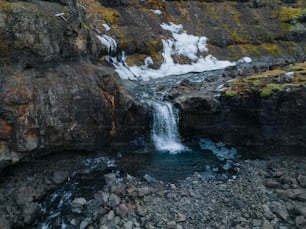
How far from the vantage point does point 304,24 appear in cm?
3678

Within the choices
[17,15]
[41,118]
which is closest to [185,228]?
[41,118]

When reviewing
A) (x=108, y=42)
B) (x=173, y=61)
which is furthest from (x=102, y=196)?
(x=173, y=61)

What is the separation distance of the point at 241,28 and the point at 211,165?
26309 millimetres

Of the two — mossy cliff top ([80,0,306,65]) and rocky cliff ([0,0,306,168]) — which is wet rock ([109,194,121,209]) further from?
mossy cliff top ([80,0,306,65])

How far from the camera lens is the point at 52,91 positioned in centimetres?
1218

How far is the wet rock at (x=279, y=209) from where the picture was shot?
9462mm

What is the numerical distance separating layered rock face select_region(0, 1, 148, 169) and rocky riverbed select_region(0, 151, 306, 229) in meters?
1.09

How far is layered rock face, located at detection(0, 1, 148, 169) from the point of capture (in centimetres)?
1109

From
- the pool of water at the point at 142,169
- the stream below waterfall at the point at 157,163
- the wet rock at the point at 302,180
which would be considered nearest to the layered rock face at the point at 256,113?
the stream below waterfall at the point at 157,163

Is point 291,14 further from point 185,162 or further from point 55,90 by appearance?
point 55,90

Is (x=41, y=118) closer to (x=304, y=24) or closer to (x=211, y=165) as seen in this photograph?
(x=211, y=165)

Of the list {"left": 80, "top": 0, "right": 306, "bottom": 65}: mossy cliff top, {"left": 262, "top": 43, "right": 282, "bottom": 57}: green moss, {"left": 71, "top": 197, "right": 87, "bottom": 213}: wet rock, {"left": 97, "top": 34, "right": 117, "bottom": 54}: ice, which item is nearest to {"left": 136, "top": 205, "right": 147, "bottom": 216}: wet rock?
{"left": 71, "top": 197, "right": 87, "bottom": 213}: wet rock

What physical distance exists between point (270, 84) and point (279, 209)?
22.4ft

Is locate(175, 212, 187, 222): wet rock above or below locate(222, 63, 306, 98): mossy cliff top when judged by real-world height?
below
